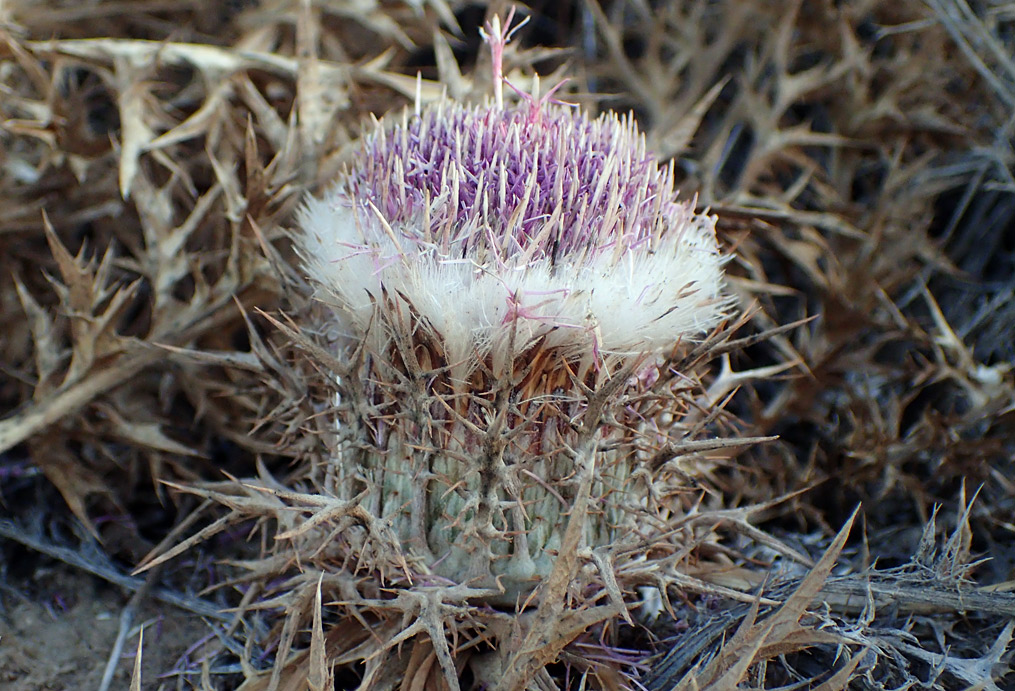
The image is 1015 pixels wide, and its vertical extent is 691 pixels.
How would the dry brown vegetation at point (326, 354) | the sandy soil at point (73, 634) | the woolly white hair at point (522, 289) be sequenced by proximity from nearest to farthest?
the woolly white hair at point (522, 289) → the dry brown vegetation at point (326, 354) → the sandy soil at point (73, 634)

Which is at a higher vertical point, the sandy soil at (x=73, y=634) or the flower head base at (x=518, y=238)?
the flower head base at (x=518, y=238)

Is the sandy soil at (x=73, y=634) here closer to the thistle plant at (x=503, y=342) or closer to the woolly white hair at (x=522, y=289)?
the thistle plant at (x=503, y=342)

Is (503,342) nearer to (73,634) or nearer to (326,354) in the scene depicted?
(326,354)

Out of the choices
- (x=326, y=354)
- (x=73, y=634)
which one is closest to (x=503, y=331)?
(x=326, y=354)

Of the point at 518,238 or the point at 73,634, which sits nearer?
the point at 518,238

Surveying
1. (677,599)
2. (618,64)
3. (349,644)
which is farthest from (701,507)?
(618,64)

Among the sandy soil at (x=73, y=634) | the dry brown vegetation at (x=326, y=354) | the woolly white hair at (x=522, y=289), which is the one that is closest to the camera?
the woolly white hair at (x=522, y=289)

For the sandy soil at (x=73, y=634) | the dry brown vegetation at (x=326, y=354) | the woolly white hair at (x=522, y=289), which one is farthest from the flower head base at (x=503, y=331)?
the sandy soil at (x=73, y=634)

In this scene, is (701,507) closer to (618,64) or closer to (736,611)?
(736,611)
